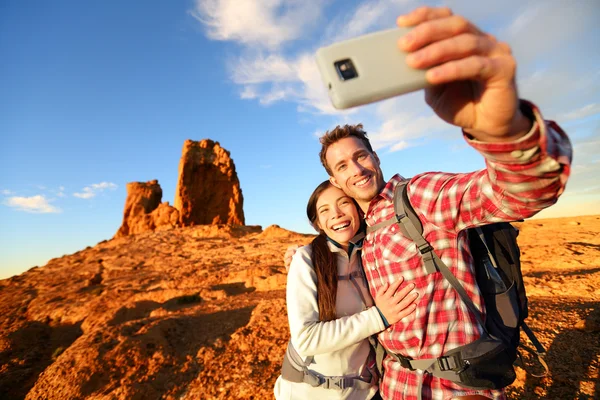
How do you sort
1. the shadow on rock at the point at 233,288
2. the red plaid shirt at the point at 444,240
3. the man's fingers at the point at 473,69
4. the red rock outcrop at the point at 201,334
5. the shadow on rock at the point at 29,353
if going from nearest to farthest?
1. the man's fingers at the point at 473,69
2. the red plaid shirt at the point at 444,240
3. the red rock outcrop at the point at 201,334
4. the shadow on rock at the point at 29,353
5. the shadow on rock at the point at 233,288

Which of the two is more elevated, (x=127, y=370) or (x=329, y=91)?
(x=329, y=91)

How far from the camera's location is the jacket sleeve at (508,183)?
3.06 ft

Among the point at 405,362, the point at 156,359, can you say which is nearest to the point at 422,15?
the point at 405,362

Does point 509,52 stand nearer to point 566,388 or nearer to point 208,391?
point 566,388

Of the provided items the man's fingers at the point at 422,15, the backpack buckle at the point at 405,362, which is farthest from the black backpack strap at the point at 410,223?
the man's fingers at the point at 422,15

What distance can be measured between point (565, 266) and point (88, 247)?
115 ft

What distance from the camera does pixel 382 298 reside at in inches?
71.0

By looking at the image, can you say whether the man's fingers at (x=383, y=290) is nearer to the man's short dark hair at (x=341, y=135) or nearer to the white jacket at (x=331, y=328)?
the white jacket at (x=331, y=328)

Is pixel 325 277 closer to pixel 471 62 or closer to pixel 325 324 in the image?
pixel 325 324

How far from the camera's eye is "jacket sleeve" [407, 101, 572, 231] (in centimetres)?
93

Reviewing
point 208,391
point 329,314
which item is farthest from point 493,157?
point 208,391

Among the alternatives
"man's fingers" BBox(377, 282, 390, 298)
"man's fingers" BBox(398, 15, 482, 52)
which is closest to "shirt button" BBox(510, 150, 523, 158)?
"man's fingers" BBox(398, 15, 482, 52)

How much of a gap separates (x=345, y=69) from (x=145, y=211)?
143 feet

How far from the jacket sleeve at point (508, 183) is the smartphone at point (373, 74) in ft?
1.11
